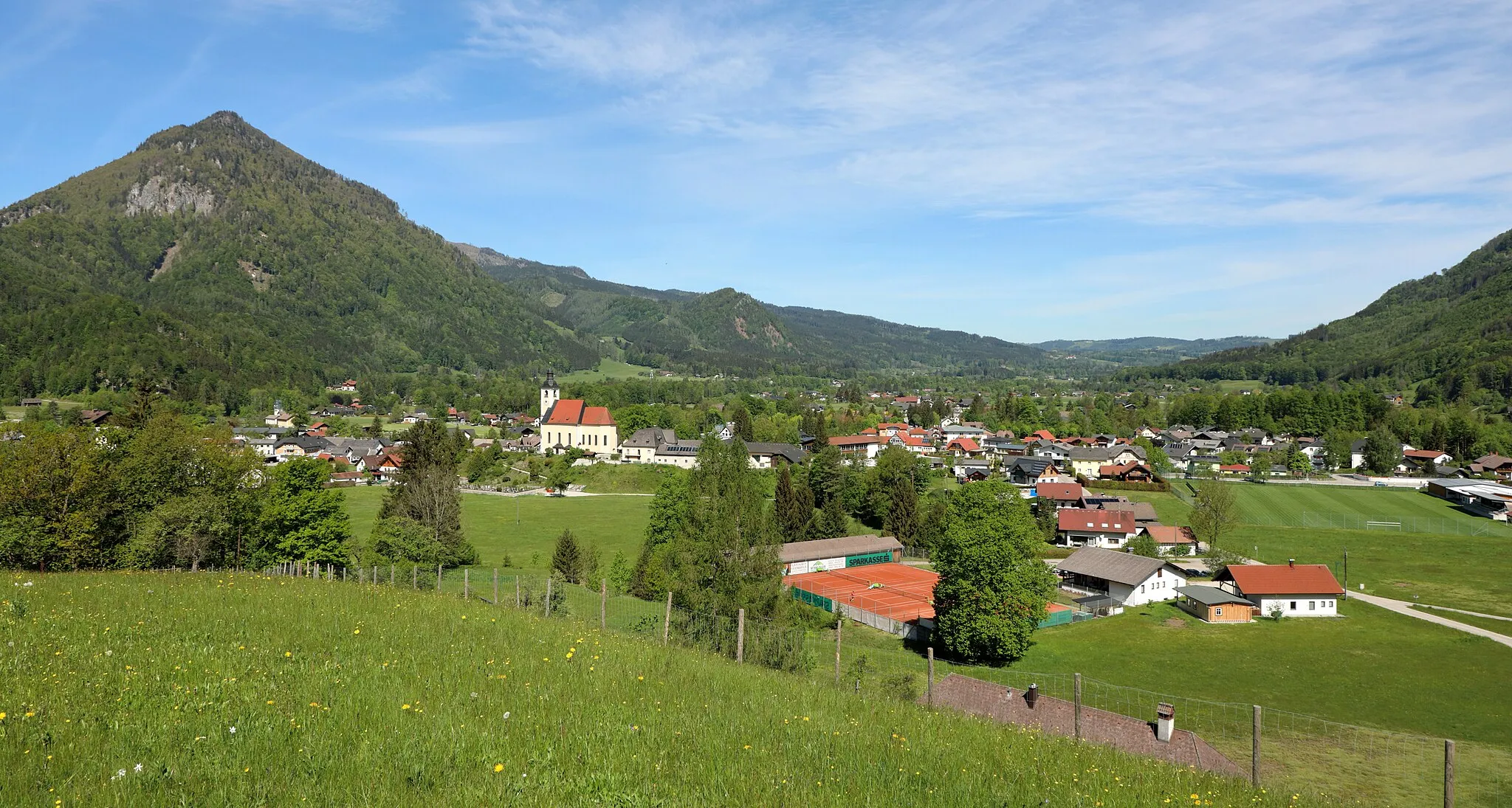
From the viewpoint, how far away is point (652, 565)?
4225 centimetres

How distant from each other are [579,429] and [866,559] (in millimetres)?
65805

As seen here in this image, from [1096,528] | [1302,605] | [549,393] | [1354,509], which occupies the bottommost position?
[1302,605]

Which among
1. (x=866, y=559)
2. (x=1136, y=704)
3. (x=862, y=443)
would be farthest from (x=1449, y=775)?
(x=862, y=443)

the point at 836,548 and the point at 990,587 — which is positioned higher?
the point at 990,587

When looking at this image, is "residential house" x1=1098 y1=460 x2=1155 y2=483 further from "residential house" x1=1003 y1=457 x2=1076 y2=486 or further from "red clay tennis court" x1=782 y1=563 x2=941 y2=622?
"red clay tennis court" x1=782 y1=563 x2=941 y2=622

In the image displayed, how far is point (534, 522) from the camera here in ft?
216

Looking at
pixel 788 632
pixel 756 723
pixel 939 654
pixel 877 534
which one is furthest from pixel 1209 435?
pixel 756 723

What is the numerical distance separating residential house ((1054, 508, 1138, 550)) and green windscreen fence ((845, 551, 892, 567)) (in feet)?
54.1

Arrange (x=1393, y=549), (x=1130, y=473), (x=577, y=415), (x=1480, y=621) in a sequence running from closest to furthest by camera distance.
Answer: (x=1480, y=621) < (x=1393, y=549) < (x=1130, y=473) < (x=577, y=415)

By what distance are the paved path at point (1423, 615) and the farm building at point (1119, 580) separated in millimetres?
9604

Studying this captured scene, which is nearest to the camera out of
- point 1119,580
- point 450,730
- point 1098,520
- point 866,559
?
point 450,730

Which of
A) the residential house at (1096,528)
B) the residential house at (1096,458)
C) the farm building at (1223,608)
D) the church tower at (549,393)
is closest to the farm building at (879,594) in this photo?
the farm building at (1223,608)

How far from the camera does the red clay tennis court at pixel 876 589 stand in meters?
45.3

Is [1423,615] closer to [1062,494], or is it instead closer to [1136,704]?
[1136,704]
